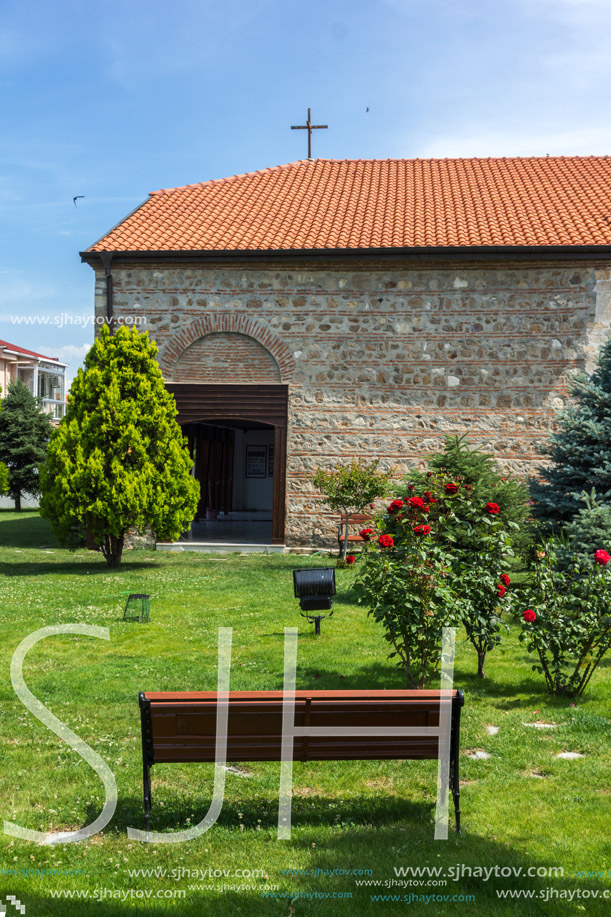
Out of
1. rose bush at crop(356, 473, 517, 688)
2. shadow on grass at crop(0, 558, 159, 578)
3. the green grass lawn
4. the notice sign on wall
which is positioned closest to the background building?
the notice sign on wall

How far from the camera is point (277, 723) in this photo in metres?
3.96

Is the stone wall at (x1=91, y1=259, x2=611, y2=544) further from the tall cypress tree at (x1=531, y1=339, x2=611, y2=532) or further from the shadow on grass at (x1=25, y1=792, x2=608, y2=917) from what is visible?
the shadow on grass at (x1=25, y1=792, x2=608, y2=917)

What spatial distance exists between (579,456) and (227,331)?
25.3ft

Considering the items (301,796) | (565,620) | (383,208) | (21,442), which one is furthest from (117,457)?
(21,442)

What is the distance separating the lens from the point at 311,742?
399 centimetres

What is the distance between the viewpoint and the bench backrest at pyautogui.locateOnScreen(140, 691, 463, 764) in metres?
3.91

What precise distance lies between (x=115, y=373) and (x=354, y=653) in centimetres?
754

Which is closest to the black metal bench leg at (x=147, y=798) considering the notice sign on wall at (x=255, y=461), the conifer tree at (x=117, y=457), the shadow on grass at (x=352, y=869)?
the shadow on grass at (x=352, y=869)

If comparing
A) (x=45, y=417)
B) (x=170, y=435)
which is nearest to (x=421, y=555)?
(x=170, y=435)

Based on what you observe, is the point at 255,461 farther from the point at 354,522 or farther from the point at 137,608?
the point at 137,608

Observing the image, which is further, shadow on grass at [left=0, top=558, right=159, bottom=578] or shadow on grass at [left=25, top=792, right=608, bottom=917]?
shadow on grass at [left=0, top=558, right=159, bottom=578]

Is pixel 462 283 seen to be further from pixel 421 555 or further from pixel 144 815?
pixel 144 815

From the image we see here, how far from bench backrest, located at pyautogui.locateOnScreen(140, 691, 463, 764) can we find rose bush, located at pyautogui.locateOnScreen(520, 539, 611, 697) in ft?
7.31

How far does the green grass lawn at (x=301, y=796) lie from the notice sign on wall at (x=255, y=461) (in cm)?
1924
